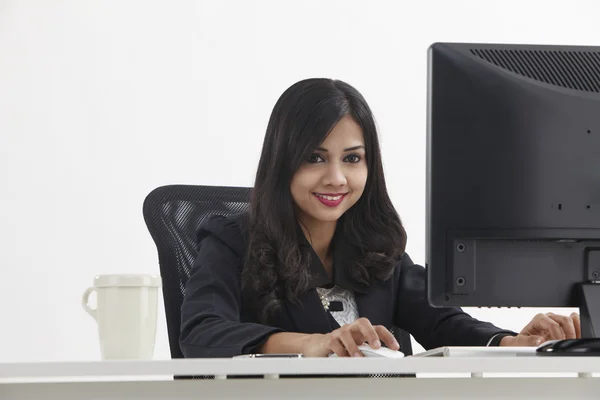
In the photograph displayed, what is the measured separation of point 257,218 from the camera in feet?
6.08

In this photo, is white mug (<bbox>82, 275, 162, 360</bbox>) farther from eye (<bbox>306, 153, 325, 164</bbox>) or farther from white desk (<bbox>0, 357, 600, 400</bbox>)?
eye (<bbox>306, 153, 325, 164</bbox>)

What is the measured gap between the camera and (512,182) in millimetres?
1169

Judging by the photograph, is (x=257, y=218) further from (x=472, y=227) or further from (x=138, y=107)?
(x=138, y=107)

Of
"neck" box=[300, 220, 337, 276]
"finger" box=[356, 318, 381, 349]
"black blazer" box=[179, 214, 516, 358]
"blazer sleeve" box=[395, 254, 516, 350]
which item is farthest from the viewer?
"neck" box=[300, 220, 337, 276]

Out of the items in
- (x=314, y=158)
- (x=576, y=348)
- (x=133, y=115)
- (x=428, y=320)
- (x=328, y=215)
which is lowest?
(x=428, y=320)

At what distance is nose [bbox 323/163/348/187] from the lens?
69.6 inches

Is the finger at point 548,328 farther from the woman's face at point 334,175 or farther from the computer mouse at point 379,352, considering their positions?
the woman's face at point 334,175

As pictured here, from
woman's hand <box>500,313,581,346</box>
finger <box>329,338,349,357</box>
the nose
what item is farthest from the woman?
finger <box>329,338,349,357</box>

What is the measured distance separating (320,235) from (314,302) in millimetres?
168

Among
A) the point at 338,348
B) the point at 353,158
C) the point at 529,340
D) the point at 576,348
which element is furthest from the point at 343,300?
the point at 576,348

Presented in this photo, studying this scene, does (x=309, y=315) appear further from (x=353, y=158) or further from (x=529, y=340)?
(x=529, y=340)

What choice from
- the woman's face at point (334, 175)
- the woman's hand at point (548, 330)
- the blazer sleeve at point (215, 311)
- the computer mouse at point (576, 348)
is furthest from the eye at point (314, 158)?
the computer mouse at point (576, 348)

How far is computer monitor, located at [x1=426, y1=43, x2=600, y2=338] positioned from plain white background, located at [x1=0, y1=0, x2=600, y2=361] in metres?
2.37

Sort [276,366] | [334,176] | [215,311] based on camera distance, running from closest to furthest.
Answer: [276,366] → [215,311] → [334,176]
